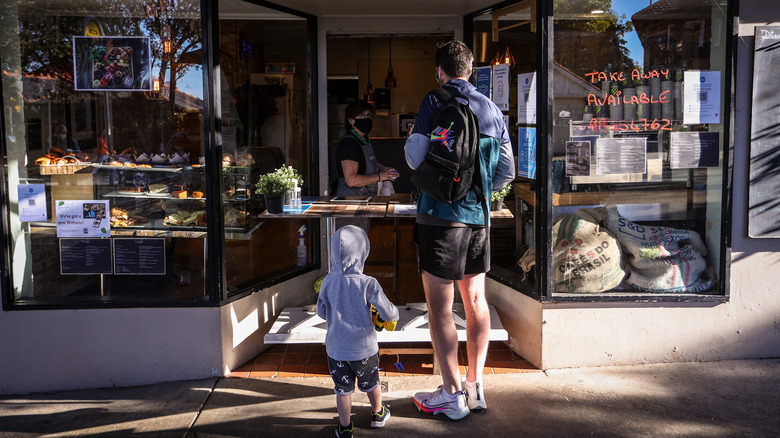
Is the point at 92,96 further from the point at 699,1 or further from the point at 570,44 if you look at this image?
the point at 699,1

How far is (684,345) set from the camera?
4590 mm

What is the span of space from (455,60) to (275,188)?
158cm

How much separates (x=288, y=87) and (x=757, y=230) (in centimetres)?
344

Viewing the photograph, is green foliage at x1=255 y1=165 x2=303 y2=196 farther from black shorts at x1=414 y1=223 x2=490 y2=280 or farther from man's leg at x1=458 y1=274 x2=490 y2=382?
man's leg at x1=458 y1=274 x2=490 y2=382

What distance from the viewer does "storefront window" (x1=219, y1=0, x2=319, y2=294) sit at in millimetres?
4633

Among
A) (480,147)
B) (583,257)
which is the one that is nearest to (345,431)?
(480,147)

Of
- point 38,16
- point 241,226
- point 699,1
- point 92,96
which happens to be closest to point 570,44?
point 699,1

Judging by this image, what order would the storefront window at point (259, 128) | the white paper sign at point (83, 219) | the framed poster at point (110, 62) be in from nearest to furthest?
the framed poster at point (110, 62) < the white paper sign at point (83, 219) < the storefront window at point (259, 128)

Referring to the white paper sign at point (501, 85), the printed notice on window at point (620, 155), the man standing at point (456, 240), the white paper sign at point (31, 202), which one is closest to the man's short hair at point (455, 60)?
the man standing at point (456, 240)

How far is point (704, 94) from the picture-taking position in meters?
4.46

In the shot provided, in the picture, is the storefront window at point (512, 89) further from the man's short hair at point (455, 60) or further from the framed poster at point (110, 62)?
the framed poster at point (110, 62)

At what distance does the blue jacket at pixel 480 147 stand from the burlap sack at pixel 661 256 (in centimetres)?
127

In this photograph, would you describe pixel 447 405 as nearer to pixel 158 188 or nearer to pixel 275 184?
pixel 275 184

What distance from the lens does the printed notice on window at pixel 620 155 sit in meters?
4.54
